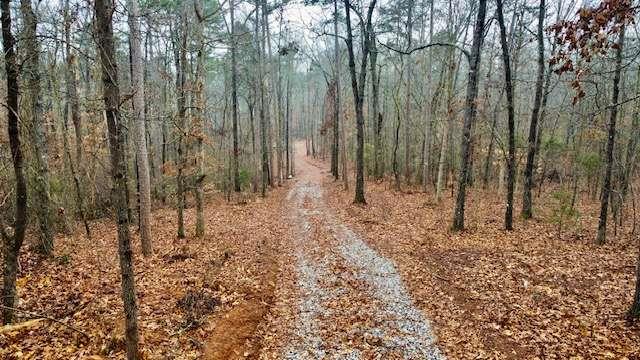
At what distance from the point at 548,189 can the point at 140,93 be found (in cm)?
2665

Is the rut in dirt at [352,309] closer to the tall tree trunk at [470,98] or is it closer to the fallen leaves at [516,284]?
the fallen leaves at [516,284]

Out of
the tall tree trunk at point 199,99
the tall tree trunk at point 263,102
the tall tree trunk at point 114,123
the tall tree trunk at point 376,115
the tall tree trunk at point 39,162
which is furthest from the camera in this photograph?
the tall tree trunk at point 376,115

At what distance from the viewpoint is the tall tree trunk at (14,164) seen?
219 inches

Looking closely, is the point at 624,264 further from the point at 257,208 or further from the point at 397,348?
the point at 257,208

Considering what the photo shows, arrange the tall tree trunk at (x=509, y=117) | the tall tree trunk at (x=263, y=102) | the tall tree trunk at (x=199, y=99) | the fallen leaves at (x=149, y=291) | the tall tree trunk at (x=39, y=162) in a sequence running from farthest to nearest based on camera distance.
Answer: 1. the tall tree trunk at (x=263, y=102)
2. the tall tree trunk at (x=509, y=117)
3. the tall tree trunk at (x=199, y=99)
4. the tall tree trunk at (x=39, y=162)
5. the fallen leaves at (x=149, y=291)

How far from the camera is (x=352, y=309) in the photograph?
767cm

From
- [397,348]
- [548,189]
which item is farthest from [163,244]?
[548,189]

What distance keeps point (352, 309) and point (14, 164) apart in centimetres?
621

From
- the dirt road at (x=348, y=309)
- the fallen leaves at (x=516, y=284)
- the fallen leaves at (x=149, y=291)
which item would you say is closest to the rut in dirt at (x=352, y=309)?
the dirt road at (x=348, y=309)

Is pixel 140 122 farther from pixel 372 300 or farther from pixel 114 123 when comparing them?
pixel 372 300

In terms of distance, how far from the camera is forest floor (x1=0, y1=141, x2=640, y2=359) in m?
6.29

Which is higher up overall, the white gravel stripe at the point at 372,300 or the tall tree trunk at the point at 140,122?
the tall tree trunk at the point at 140,122

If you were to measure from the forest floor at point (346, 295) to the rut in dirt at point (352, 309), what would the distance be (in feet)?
0.10

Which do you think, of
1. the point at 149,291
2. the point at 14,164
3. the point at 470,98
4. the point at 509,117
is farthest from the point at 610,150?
the point at 14,164
